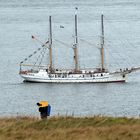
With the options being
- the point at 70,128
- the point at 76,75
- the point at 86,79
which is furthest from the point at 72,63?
the point at 70,128

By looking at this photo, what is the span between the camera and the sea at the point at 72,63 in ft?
212

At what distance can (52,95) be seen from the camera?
7762 cm

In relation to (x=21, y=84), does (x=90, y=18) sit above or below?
above

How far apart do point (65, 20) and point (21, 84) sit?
265 ft

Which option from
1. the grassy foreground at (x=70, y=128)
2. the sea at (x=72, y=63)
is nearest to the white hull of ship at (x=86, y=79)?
the sea at (x=72, y=63)

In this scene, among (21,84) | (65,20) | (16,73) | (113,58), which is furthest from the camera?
(65,20)

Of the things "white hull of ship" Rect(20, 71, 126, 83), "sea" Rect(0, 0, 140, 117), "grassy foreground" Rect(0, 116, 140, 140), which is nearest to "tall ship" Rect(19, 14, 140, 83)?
"white hull of ship" Rect(20, 71, 126, 83)

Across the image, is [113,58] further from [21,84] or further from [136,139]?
[136,139]

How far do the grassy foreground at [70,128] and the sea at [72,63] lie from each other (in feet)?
26.8

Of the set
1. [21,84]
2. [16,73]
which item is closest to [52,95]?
[21,84]

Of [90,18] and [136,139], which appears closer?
[136,139]

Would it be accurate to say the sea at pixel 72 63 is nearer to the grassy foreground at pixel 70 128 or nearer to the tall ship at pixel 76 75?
the tall ship at pixel 76 75

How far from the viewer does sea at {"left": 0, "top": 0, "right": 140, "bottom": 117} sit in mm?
64500

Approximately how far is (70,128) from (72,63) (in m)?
79.0
